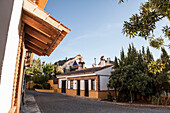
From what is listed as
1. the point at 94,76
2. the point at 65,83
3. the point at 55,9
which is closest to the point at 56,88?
the point at 65,83

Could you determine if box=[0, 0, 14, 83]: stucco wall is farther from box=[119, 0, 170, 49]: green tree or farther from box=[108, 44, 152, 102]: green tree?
box=[108, 44, 152, 102]: green tree

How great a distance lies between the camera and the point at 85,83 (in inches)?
751

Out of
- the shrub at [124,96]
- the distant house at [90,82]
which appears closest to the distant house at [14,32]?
the shrub at [124,96]

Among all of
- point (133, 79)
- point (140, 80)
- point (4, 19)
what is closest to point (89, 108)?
point (133, 79)

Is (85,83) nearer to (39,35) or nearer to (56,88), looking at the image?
(56,88)

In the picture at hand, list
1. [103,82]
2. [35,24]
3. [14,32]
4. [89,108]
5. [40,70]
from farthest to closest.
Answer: [40,70] < [103,82] < [89,108] < [35,24] < [14,32]

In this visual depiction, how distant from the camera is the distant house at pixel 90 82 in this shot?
663 inches

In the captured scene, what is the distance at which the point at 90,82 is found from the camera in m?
18.0

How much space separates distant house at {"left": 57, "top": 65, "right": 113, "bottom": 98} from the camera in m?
16.8

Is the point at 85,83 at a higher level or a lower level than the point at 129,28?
lower

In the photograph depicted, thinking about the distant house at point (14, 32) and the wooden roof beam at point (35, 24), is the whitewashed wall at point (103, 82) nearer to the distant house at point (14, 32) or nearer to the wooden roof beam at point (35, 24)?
the distant house at point (14, 32)

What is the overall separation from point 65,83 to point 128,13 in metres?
22.0

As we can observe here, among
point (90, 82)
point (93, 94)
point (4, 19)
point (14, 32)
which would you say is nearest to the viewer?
point (4, 19)

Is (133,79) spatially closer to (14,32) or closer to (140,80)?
(140,80)
